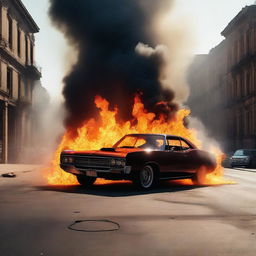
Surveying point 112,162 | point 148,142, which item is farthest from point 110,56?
point 112,162

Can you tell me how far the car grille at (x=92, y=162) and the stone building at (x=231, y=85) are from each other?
37.6 metres

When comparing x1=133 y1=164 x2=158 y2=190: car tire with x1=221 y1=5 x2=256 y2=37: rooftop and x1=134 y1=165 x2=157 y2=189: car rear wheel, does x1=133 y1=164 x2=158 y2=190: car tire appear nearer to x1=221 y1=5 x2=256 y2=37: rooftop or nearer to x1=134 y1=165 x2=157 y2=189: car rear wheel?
x1=134 y1=165 x2=157 y2=189: car rear wheel

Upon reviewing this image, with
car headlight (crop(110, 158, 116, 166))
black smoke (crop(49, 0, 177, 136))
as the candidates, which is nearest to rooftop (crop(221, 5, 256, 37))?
black smoke (crop(49, 0, 177, 136))

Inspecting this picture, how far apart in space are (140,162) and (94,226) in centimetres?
479

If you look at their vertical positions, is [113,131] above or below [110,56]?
below

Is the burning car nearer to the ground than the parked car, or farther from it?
farther from it

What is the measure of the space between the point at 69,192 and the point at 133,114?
8.92 metres

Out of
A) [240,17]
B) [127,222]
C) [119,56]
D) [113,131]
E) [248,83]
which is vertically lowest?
[127,222]

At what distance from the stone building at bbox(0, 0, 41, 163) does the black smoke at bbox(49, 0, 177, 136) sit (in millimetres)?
9015

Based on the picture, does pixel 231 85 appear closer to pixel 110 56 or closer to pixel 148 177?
pixel 110 56

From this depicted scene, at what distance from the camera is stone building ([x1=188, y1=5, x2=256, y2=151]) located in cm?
4862

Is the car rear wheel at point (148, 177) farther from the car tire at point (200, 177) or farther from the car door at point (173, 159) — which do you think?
the car tire at point (200, 177)

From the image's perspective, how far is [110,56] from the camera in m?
21.5

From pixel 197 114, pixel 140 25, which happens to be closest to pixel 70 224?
pixel 140 25
